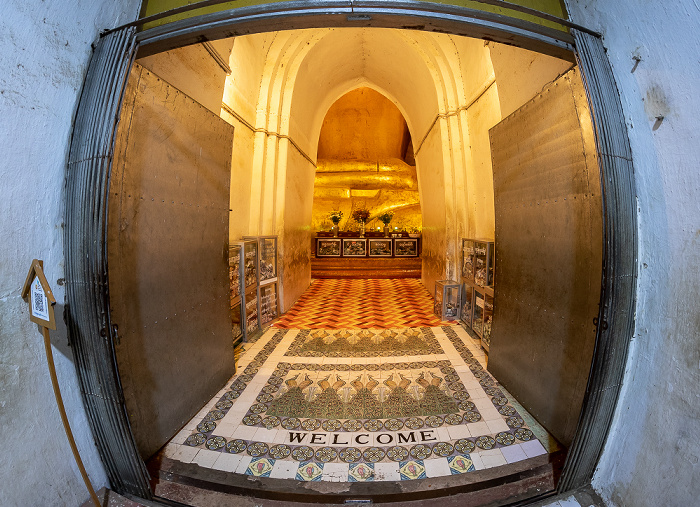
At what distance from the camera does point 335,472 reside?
1.99m

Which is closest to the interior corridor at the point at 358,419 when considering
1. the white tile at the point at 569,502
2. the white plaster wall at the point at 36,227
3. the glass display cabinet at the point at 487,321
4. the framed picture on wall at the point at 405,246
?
the glass display cabinet at the point at 487,321

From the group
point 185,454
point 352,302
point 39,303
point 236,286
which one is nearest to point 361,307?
point 352,302

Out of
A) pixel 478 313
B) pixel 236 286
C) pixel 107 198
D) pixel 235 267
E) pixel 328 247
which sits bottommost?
pixel 478 313

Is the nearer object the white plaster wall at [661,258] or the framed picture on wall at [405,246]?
the white plaster wall at [661,258]

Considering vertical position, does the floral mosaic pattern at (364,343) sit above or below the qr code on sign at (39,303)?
below

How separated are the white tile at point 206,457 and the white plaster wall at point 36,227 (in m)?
0.59

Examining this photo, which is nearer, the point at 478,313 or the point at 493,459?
the point at 493,459

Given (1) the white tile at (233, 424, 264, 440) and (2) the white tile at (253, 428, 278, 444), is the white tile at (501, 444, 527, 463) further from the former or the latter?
(1) the white tile at (233, 424, 264, 440)

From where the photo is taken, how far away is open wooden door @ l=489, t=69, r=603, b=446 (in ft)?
6.61

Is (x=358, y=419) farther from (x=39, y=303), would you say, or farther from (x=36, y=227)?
(x=36, y=227)

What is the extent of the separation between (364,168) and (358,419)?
45.0 ft

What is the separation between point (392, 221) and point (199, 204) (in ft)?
39.2

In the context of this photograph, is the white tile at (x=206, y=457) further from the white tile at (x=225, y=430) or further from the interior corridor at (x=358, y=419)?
the white tile at (x=225, y=430)

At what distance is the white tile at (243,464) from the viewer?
2015 mm
